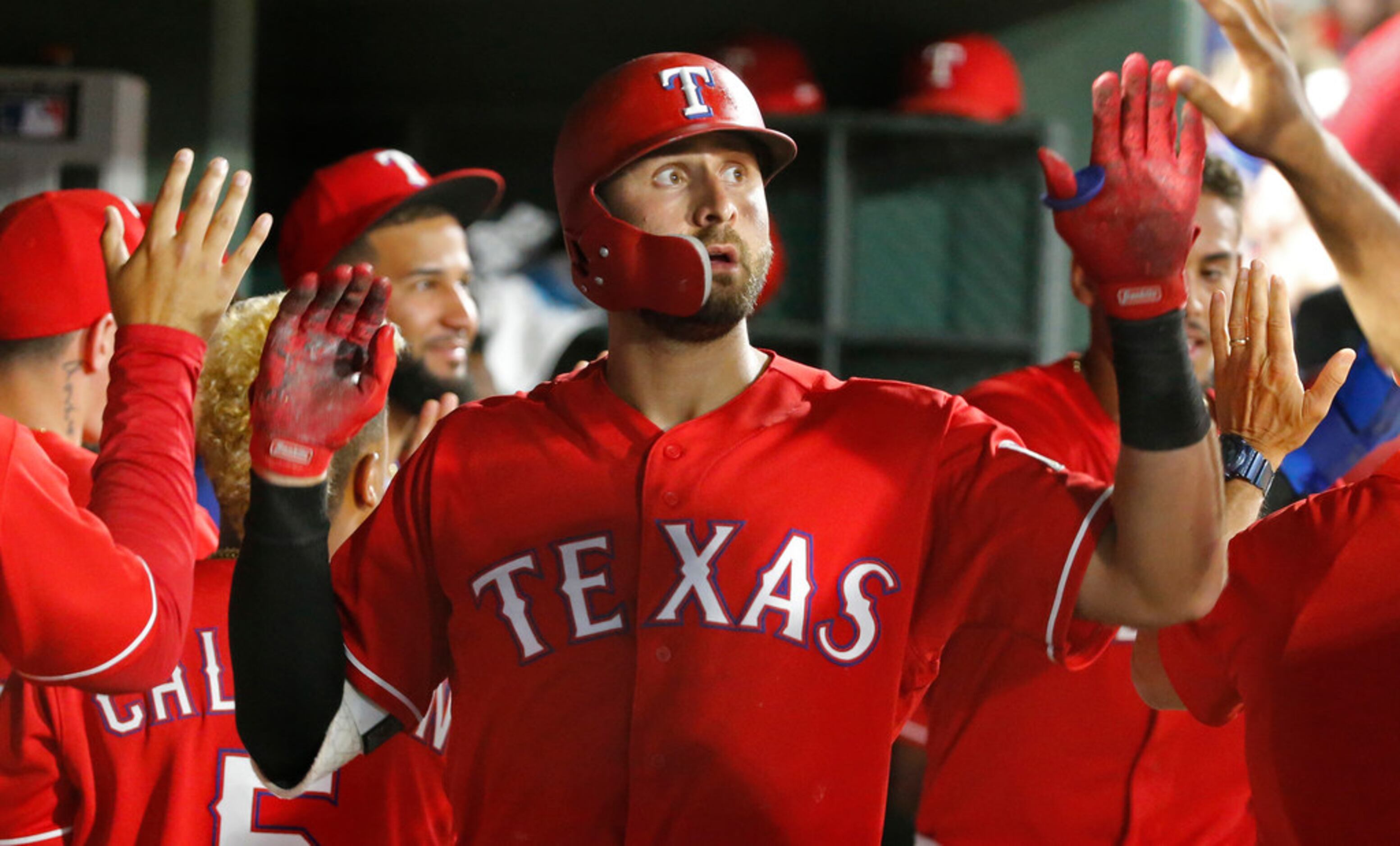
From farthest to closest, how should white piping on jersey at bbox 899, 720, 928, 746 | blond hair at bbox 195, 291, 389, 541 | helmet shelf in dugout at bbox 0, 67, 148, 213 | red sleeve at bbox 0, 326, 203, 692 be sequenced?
helmet shelf in dugout at bbox 0, 67, 148, 213, white piping on jersey at bbox 899, 720, 928, 746, blond hair at bbox 195, 291, 389, 541, red sleeve at bbox 0, 326, 203, 692

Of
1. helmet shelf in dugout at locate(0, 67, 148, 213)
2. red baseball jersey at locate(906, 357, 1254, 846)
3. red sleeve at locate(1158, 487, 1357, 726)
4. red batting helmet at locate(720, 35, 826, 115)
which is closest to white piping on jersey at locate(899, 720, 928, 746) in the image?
red baseball jersey at locate(906, 357, 1254, 846)

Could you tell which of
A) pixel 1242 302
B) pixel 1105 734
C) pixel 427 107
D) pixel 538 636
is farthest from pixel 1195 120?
pixel 427 107

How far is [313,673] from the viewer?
177 cm

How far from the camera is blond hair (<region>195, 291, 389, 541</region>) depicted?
224 centimetres

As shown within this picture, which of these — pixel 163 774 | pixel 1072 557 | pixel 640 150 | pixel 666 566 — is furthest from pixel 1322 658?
pixel 163 774

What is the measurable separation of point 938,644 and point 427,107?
4453mm

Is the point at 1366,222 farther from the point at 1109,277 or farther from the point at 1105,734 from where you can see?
the point at 1105,734

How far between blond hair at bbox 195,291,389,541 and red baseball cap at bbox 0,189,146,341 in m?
0.26

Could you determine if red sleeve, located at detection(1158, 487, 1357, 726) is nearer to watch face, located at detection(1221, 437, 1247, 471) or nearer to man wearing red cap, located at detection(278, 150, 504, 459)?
watch face, located at detection(1221, 437, 1247, 471)

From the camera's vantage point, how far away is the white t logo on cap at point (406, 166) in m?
3.41

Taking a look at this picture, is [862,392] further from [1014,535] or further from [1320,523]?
[1320,523]

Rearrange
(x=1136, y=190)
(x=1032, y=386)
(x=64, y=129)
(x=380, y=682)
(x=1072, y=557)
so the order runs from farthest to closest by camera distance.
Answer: (x=64, y=129) → (x=1032, y=386) → (x=380, y=682) → (x=1072, y=557) → (x=1136, y=190)

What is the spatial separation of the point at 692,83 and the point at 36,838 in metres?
1.28

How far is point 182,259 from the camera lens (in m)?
1.83
